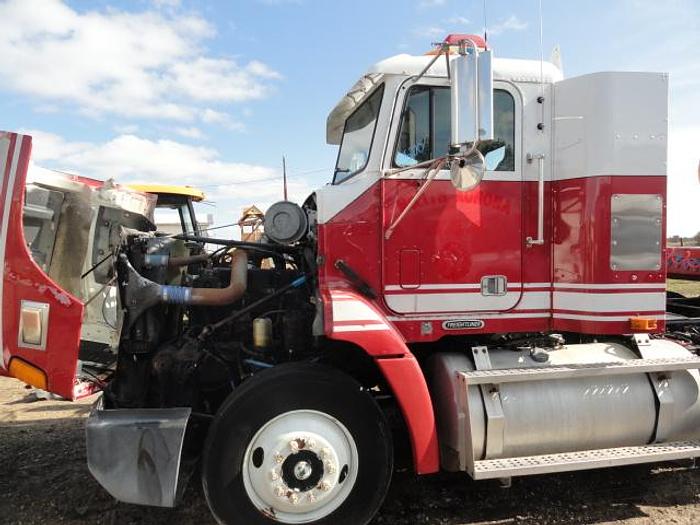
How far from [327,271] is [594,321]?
182cm

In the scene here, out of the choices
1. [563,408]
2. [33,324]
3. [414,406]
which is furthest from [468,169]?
[33,324]

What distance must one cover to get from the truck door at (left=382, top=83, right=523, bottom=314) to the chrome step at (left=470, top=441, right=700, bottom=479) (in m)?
0.99

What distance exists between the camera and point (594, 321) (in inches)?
136

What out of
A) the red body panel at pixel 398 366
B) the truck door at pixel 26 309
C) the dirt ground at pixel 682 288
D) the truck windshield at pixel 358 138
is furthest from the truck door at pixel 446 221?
the dirt ground at pixel 682 288

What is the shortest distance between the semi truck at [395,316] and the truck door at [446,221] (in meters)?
0.01

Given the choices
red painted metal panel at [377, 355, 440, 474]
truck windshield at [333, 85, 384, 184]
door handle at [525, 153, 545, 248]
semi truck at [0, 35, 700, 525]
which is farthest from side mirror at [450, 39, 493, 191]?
red painted metal panel at [377, 355, 440, 474]

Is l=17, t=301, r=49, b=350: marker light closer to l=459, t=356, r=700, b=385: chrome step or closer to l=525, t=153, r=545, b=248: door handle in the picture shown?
l=459, t=356, r=700, b=385: chrome step

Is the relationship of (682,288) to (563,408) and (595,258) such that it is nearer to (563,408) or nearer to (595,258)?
(595,258)

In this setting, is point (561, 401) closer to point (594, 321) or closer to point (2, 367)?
point (594, 321)

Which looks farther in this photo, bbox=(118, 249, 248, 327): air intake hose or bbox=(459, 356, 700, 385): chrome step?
bbox=(118, 249, 248, 327): air intake hose

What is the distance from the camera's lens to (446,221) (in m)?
3.48

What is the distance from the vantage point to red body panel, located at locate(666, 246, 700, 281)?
5242mm

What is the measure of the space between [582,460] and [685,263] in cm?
318

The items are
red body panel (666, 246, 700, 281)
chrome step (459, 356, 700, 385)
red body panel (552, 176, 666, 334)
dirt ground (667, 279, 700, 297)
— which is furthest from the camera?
dirt ground (667, 279, 700, 297)
